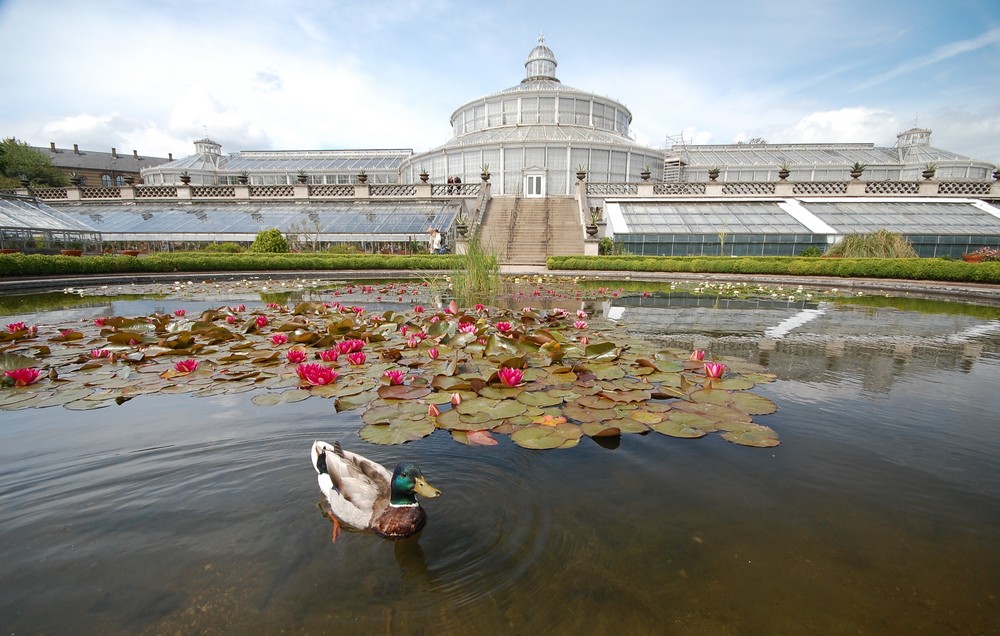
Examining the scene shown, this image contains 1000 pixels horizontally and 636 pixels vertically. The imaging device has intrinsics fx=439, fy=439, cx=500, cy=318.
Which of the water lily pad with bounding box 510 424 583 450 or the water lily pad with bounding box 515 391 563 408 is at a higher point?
the water lily pad with bounding box 515 391 563 408

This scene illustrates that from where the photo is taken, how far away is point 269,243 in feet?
66.4

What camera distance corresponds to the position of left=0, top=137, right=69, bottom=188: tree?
4556 cm

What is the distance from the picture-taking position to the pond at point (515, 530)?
1.71m

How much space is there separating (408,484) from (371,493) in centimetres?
26

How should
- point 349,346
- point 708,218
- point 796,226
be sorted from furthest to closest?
point 708,218, point 796,226, point 349,346

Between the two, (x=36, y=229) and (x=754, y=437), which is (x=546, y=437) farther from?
(x=36, y=229)

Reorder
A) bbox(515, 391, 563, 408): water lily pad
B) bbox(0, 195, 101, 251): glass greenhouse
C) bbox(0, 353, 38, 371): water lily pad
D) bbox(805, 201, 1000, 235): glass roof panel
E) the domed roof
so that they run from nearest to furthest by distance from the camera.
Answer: bbox(515, 391, 563, 408): water lily pad < bbox(0, 353, 38, 371): water lily pad < bbox(0, 195, 101, 251): glass greenhouse < bbox(805, 201, 1000, 235): glass roof panel < the domed roof

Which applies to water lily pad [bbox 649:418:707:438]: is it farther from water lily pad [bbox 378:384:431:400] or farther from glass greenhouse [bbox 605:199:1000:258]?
glass greenhouse [bbox 605:199:1000:258]

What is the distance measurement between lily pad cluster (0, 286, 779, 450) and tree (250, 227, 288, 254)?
15071 mm

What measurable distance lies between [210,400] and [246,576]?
8.37 feet

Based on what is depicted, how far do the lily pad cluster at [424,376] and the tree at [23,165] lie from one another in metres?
60.7

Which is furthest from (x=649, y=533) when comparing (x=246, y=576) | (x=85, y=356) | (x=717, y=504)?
(x=85, y=356)

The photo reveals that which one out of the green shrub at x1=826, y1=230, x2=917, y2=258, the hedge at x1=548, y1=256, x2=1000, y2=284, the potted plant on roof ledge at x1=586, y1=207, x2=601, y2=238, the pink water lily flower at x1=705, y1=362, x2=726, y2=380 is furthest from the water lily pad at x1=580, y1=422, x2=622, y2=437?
the green shrub at x1=826, y1=230, x2=917, y2=258

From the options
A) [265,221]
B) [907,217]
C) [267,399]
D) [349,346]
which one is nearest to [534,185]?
[265,221]
